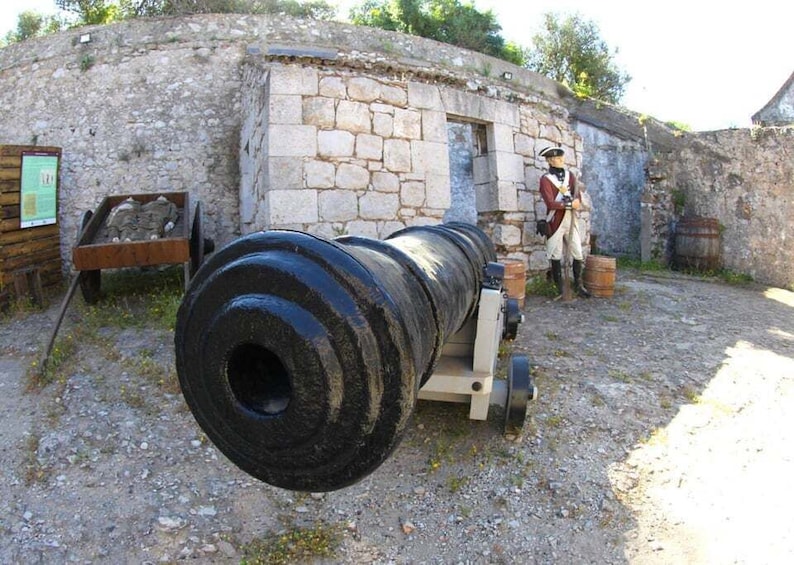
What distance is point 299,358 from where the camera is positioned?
1.29 metres

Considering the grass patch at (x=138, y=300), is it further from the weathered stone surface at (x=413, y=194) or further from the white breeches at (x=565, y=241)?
the white breeches at (x=565, y=241)

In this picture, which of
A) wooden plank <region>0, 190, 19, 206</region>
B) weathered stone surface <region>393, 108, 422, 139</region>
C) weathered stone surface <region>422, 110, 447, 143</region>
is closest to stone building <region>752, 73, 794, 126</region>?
weathered stone surface <region>422, 110, 447, 143</region>

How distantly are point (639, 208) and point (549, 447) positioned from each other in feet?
28.0

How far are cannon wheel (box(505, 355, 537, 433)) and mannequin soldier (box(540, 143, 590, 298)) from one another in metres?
3.99

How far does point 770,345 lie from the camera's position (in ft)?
20.0

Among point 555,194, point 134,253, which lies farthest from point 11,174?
point 555,194

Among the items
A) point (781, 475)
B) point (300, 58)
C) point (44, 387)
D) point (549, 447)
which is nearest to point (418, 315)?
point (549, 447)

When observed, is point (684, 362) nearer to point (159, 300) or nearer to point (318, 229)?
point (318, 229)

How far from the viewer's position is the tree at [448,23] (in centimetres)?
1556

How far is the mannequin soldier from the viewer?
7418 millimetres

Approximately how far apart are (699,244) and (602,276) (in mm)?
3587

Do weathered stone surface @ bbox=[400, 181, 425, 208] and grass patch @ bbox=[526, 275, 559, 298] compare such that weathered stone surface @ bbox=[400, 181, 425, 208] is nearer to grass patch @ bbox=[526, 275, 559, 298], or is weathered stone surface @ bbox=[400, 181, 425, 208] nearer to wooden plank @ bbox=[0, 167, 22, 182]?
grass patch @ bbox=[526, 275, 559, 298]

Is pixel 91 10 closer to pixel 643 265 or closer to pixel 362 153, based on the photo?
pixel 362 153

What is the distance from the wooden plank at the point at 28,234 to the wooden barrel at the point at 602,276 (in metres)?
7.70
